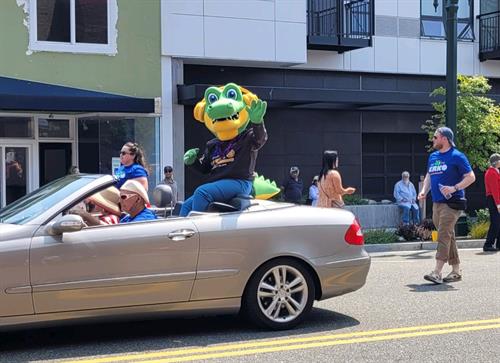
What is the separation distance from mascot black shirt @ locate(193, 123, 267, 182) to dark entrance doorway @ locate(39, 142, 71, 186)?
1107 centimetres

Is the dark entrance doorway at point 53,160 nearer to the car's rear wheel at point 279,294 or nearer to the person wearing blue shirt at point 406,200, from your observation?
the person wearing blue shirt at point 406,200

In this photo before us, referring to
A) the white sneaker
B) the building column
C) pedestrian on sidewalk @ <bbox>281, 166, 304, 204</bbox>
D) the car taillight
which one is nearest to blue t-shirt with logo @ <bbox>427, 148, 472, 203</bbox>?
the white sneaker

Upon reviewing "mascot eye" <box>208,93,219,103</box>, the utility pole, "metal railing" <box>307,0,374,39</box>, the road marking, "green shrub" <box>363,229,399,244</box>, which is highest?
"metal railing" <box>307,0,374,39</box>

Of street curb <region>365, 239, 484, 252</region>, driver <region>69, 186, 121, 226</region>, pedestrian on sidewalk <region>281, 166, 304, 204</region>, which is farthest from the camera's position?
pedestrian on sidewalk <region>281, 166, 304, 204</region>

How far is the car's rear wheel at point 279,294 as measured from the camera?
6359 millimetres

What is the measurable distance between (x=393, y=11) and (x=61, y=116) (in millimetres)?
9670

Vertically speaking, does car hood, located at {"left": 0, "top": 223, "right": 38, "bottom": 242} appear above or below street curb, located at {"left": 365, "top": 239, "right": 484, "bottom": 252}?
above

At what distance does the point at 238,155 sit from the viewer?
23.3 feet

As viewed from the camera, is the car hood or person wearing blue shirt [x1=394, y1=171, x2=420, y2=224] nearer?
the car hood

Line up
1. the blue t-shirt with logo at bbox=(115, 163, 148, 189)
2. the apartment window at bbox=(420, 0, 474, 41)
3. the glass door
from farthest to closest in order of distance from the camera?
the apartment window at bbox=(420, 0, 474, 41)
the glass door
the blue t-shirt with logo at bbox=(115, 163, 148, 189)

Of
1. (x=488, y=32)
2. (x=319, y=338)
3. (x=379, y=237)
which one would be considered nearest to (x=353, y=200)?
(x=379, y=237)

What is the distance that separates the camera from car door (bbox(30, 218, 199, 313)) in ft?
18.5

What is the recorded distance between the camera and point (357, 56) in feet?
67.0

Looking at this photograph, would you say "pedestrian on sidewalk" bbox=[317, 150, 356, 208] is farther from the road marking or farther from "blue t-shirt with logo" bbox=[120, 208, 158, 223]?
"blue t-shirt with logo" bbox=[120, 208, 158, 223]
